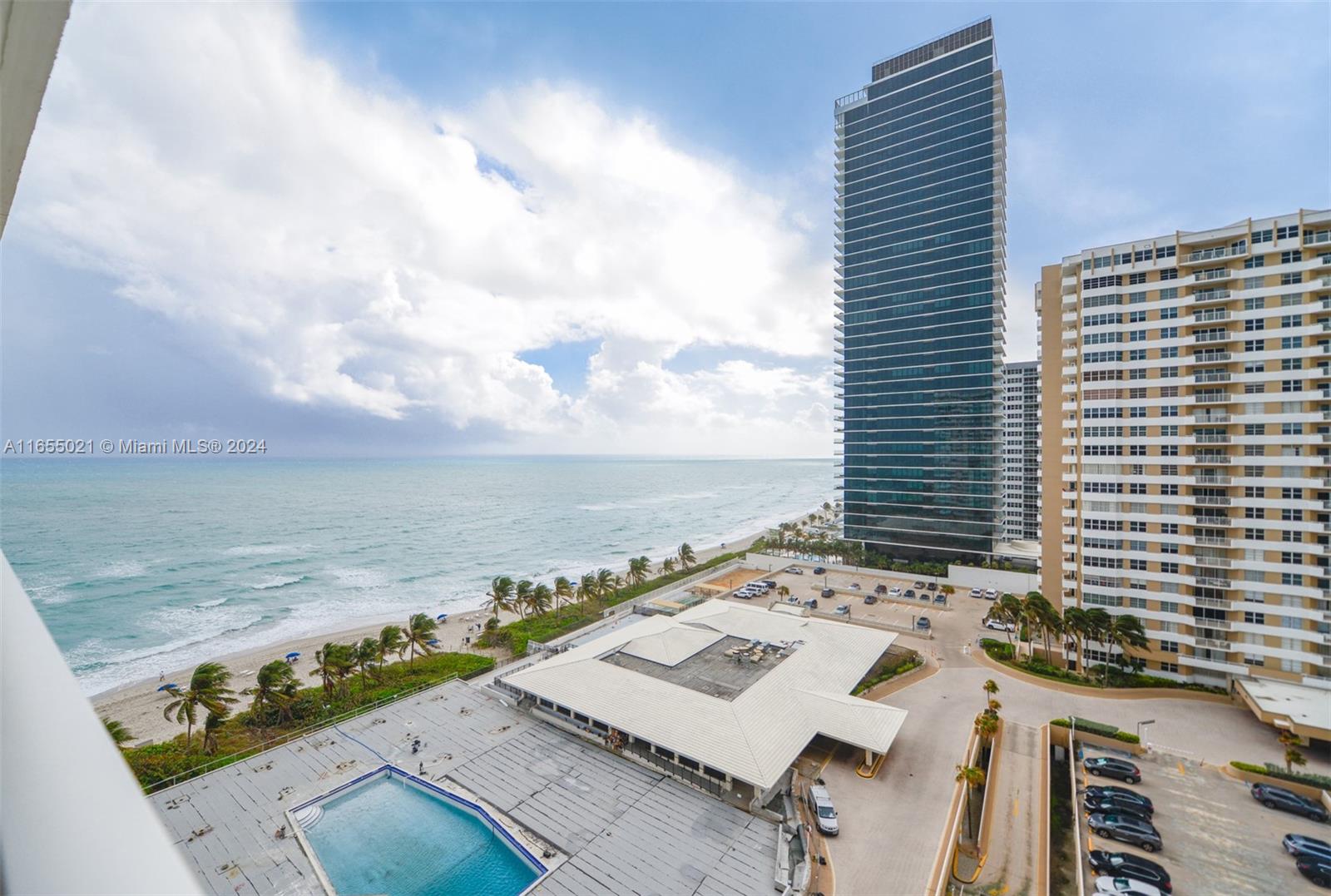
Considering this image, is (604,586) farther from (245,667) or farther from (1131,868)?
(1131,868)

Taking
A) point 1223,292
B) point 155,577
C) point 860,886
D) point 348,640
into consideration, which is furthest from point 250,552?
point 1223,292

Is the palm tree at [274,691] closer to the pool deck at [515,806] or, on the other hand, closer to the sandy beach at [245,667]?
the pool deck at [515,806]

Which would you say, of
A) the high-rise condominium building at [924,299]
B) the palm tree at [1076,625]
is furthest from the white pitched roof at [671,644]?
the high-rise condominium building at [924,299]

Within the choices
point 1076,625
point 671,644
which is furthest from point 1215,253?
point 671,644

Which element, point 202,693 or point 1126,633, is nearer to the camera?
point 202,693

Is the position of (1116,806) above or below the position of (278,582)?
above

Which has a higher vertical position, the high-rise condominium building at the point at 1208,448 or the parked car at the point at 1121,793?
the high-rise condominium building at the point at 1208,448
